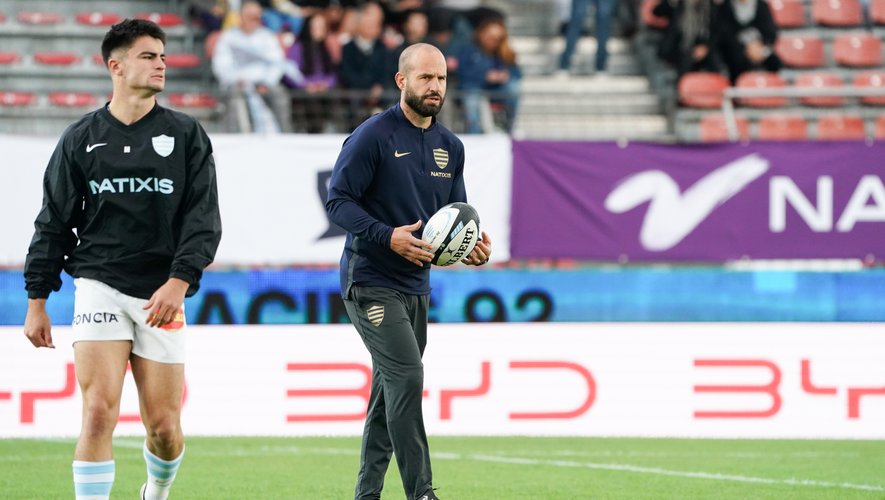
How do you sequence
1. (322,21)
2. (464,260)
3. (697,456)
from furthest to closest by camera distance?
1. (322,21)
2. (697,456)
3. (464,260)

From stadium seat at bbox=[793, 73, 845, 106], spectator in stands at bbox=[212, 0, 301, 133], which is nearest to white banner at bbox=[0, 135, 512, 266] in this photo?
spectator in stands at bbox=[212, 0, 301, 133]

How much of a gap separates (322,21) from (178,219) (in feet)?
A: 34.2

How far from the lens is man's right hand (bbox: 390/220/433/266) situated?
637 cm

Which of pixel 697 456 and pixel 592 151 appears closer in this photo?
pixel 697 456

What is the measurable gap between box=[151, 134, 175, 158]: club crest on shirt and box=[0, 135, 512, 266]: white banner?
7930 mm

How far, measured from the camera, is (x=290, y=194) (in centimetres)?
1422

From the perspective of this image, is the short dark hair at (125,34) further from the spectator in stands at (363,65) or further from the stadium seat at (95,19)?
the stadium seat at (95,19)

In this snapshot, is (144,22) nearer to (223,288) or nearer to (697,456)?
(697,456)

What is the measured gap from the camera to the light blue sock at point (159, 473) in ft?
20.5

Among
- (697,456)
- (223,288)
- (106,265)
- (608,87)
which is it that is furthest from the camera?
(608,87)

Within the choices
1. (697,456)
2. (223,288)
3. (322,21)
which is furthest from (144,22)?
(322,21)

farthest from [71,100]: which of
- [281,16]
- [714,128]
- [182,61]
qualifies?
[714,128]

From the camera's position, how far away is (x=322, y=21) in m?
16.2

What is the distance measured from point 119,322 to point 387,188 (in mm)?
1395
